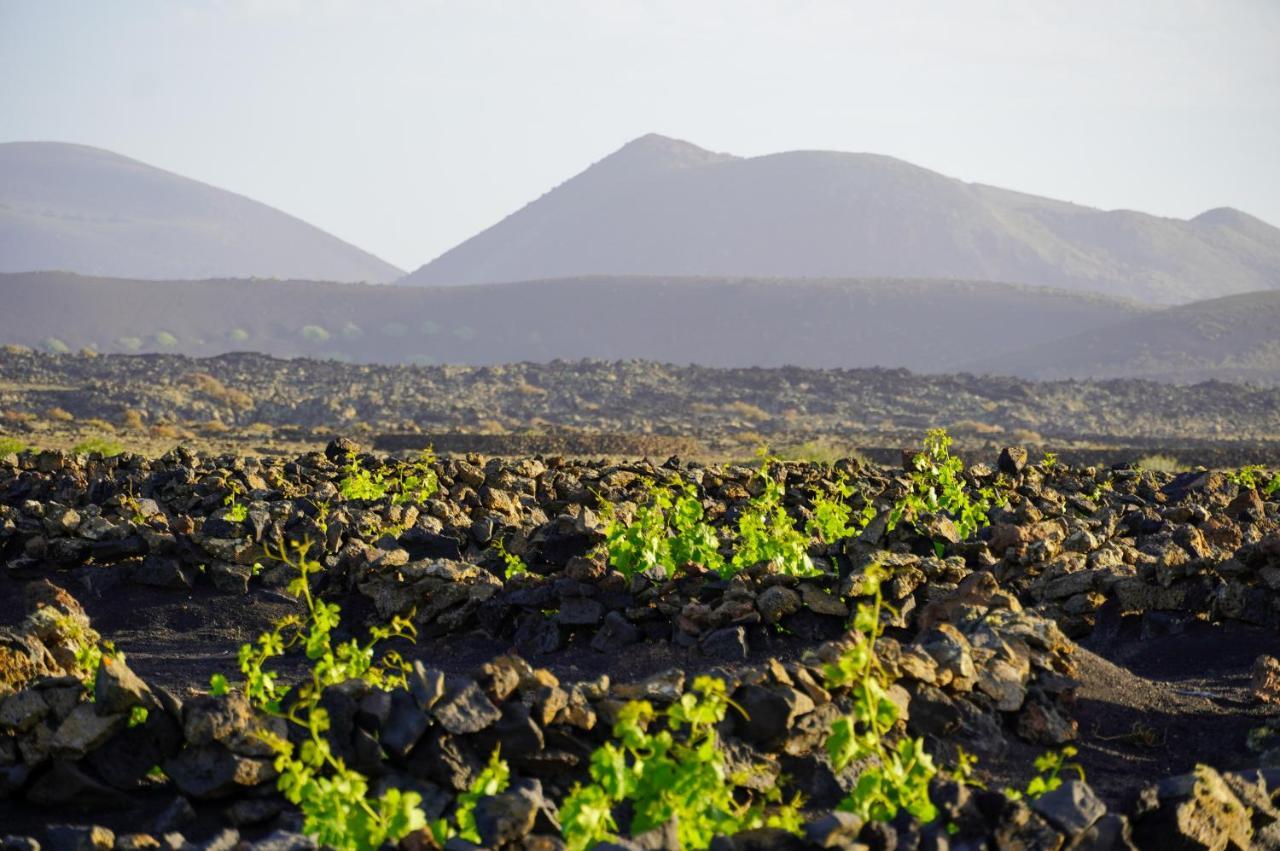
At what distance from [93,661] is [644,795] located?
10.1 ft

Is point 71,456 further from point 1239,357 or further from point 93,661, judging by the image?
point 1239,357

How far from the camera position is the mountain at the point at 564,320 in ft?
305

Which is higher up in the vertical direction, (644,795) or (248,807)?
(644,795)

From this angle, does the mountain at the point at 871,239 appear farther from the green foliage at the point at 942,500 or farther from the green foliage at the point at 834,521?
the green foliage at the point at 834,521

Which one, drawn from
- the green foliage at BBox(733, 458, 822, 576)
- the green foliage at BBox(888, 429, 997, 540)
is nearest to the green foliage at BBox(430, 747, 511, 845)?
the green foliage at BBox(733, 458, 822, 576)

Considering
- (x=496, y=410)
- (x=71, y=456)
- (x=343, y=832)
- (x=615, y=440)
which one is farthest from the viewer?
(x=496, y=410)

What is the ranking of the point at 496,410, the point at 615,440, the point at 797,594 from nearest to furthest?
the point at 797,594
the point at 615,440
the point at 496,410

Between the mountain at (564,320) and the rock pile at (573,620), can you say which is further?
the mountain at (564,320)

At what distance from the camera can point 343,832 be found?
155 inches

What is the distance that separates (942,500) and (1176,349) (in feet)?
226

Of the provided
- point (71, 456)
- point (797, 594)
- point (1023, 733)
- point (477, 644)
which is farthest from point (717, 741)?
point (71, 456)

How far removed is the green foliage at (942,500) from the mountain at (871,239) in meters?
154

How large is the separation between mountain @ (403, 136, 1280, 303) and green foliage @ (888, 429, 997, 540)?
154 meters

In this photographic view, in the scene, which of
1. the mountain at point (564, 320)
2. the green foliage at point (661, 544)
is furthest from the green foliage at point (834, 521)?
the mountain at point (564, 320)
